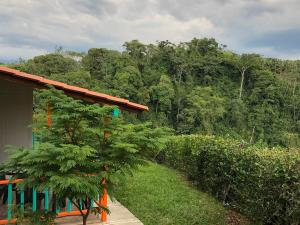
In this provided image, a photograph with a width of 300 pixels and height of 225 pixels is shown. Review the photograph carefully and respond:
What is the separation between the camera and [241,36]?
30.9m

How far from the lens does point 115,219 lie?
6848 mm

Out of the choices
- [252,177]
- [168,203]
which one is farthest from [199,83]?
[252,177]

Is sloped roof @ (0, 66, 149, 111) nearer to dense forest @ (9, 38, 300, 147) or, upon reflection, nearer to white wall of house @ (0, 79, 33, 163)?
white wall of house @ (0, 79, 33, 163)

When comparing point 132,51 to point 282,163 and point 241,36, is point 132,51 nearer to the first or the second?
point 241,36

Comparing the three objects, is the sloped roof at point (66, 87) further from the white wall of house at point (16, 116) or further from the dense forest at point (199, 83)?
the dense forest at point (199, 83)

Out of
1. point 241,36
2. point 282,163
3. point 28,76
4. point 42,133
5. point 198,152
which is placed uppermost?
point 241,36

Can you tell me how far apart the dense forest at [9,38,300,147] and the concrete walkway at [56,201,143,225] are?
3124cm

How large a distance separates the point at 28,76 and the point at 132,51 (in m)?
49.6

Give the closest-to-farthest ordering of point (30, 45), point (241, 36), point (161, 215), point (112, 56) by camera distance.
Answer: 1. point (161, 215)
2. point (30, 45)
3. point (241, 36)
4. point (112, 56)

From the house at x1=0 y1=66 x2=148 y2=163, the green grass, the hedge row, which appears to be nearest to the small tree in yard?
the green grass

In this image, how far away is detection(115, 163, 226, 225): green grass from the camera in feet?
24.4

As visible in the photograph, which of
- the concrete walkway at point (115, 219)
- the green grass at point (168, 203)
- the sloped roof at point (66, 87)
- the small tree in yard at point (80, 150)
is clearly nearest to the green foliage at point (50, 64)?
the green grass at point (168, 203)

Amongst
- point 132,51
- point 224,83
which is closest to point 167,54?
point 132,51

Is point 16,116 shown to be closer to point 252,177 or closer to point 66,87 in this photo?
point 66,87
